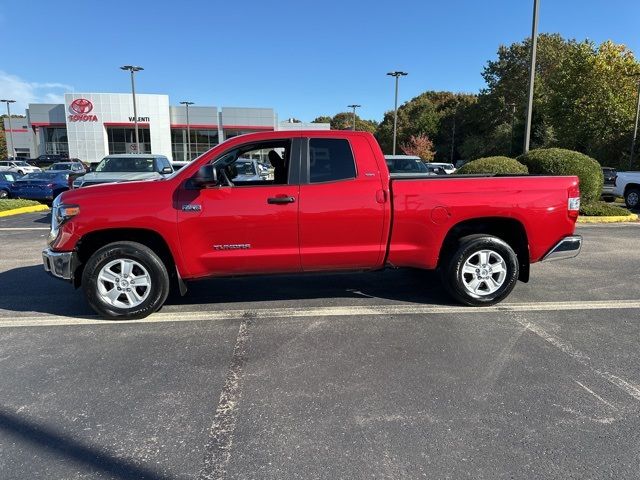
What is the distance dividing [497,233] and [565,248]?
0.72 meters

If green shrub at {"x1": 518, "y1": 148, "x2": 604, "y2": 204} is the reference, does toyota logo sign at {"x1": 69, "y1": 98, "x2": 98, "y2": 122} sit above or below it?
above

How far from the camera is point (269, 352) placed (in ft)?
13.1

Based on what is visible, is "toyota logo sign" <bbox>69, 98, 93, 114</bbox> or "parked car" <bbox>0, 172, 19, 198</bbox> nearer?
"parked car" <bbox>0, 172, 19, 198</bbox>

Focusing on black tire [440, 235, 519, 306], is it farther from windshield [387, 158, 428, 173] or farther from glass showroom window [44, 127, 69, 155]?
glass showroom window [44, 127, 69, 155]

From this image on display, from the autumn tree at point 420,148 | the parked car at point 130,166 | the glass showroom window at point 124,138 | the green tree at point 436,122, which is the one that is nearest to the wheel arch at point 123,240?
the parked car at point 130,166

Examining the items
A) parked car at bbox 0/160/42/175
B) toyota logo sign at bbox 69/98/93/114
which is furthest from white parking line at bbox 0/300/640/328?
toyota logo sign at bbox 69/98/93/114

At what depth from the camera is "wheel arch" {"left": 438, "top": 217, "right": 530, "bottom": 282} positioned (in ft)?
16.8

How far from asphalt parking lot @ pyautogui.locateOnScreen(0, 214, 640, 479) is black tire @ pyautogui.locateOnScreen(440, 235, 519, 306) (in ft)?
0.53

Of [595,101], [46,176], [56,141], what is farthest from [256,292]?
[56,141]

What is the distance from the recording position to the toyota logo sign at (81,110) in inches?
2061

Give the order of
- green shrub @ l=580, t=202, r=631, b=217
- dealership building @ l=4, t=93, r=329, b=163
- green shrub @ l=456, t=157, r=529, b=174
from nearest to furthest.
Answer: green shrub @ l=456, t=157, r=529, b=174 < green shrub @ l=580, t=202, r=631, b=217 < dealership building @ l=4, t=93, r=329, b=163

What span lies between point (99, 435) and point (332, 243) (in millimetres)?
2715

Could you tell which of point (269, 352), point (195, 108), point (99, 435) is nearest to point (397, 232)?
A: point (269, 352)

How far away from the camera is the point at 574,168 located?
1252 cm
